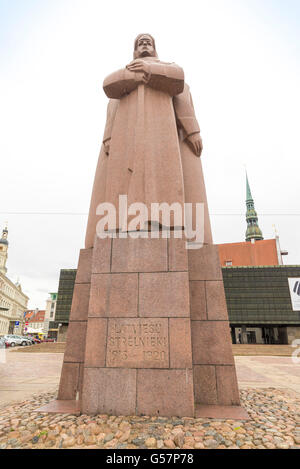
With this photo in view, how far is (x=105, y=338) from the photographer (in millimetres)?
4762

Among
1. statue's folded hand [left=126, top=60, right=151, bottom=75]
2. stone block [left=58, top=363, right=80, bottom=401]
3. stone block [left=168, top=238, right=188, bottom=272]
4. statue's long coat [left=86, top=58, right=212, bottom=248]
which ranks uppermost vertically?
statue's folded hand [left=126, top=60, right=151, bottom=75]

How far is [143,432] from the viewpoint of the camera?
3.62 m

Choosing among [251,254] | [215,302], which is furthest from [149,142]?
[251,254]

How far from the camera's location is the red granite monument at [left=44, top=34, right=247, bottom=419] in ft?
14.6

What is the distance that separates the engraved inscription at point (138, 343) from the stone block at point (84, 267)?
1.62 meters

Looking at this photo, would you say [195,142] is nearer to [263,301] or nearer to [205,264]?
[205,264]

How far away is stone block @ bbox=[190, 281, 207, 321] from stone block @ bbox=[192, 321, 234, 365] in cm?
12

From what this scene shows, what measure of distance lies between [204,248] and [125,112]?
4.26 meters

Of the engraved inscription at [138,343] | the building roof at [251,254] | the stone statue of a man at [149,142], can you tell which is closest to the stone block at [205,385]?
the engraved inscription at [138,343]

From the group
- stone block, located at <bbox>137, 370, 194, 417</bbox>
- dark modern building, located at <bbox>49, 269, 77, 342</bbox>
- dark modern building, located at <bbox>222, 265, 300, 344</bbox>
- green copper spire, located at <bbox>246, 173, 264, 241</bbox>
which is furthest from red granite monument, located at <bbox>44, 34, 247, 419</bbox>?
green copper spire, located at <bbox>246, 173, 264, 241</bbox>

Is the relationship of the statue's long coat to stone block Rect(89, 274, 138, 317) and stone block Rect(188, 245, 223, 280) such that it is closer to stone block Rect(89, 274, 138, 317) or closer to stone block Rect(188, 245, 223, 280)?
stone block Rect(188, 245, 223, 280)

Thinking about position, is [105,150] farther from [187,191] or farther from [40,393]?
[40,393]

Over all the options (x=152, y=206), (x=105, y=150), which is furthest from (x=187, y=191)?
(x=105, y=150)

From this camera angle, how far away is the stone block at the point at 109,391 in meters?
4.33
